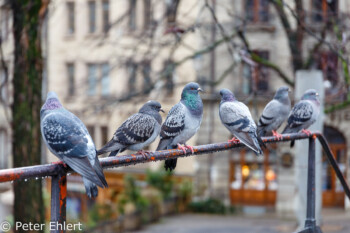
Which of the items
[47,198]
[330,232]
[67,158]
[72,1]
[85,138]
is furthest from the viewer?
[72,1]

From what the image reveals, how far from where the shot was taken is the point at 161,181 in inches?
877

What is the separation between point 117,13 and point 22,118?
70.0 ft

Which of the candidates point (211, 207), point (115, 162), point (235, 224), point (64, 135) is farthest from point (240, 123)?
point (211, 207)

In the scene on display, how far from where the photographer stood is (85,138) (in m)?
2.67

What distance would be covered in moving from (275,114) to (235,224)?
54.5 ft

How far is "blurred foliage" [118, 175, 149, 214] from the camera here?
755 inches

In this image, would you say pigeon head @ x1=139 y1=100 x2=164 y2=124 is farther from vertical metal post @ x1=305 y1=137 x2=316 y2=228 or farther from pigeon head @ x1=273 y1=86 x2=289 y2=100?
pigeon head @ x1=273 y1=86 x2=289 y2=100

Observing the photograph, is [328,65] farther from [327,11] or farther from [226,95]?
[226,95]

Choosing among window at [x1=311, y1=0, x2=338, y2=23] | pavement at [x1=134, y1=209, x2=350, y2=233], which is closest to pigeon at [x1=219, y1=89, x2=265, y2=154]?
window at [x1=311, y1=0, x2=338, y2=23]

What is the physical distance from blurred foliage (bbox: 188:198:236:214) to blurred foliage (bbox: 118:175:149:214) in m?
4.02

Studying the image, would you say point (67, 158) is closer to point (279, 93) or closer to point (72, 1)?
point (279, 93)

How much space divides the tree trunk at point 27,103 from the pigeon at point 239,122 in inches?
158

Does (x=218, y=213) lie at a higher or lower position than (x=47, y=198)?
lower

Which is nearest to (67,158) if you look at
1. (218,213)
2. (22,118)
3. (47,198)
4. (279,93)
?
(279,93)
